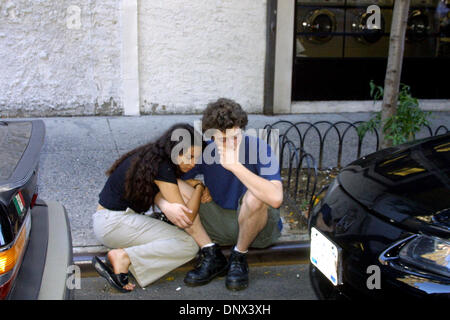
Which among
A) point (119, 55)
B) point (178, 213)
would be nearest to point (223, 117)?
point (178, 213)

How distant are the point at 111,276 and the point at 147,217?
1.58 feet

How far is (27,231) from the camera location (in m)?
2.40

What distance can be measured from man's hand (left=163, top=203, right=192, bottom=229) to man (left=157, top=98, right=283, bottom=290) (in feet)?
0.10

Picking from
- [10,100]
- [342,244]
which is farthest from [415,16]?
[342,244]

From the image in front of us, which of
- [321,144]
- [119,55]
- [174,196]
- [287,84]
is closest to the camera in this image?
[174,196]

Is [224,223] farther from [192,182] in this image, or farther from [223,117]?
[223,117]

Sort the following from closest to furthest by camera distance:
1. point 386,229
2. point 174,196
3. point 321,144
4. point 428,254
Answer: point 428,254
point 386,229
point 174,196
point 321,144

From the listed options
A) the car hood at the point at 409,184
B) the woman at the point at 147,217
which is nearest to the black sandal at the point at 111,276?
the woman at the point at 147,217

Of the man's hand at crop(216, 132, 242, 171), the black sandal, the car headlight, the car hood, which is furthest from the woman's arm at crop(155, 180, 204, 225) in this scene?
the car headlight

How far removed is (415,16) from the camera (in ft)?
28.7

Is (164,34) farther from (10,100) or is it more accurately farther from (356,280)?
(356,280)

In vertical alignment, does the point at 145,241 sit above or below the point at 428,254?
below

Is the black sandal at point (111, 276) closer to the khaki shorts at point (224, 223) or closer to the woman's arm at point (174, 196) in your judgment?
the woman's arm at point (174, 196)

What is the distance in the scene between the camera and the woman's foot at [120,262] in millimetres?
3482
